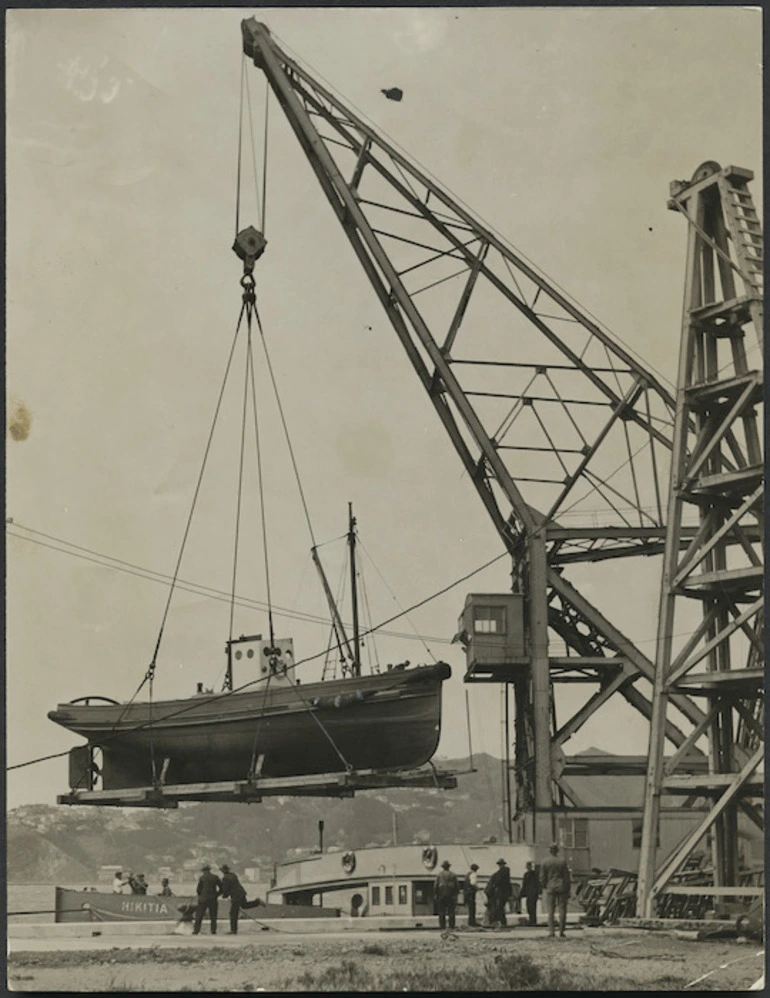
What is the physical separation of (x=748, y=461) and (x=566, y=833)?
835cm

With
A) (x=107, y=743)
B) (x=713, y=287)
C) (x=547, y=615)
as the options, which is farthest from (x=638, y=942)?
(x=107, y=743)

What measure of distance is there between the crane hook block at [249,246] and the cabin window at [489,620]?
7.51 metres

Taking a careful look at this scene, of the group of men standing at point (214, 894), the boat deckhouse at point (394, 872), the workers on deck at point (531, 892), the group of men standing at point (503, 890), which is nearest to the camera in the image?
the group of men standing at point (503, 890)

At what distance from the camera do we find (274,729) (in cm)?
2270

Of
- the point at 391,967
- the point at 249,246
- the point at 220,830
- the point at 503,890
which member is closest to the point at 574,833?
the point at 503,890

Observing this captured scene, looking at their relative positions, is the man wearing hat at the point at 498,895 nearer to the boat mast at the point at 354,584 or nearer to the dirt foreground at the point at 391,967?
the dirt foreground at the point at 391,967

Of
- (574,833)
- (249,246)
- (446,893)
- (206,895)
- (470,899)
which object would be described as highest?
(249,246)

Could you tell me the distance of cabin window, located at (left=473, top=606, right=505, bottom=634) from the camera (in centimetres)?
2223

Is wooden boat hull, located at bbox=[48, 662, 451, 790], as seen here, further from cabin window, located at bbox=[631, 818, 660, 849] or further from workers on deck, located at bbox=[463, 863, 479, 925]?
cabin window, located at bbox=[631, 818, 660, 849]

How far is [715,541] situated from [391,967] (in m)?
7.23

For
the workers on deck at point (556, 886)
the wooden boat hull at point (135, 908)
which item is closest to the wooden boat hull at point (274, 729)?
the wooden boat hull at point (135, 908)

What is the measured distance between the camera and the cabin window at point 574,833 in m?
21.9

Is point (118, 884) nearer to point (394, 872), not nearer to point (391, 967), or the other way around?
point (394, 872)

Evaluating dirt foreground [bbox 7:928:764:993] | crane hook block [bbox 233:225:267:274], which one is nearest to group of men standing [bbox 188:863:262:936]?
dirt foreground [bbox 7:928:764:993]
